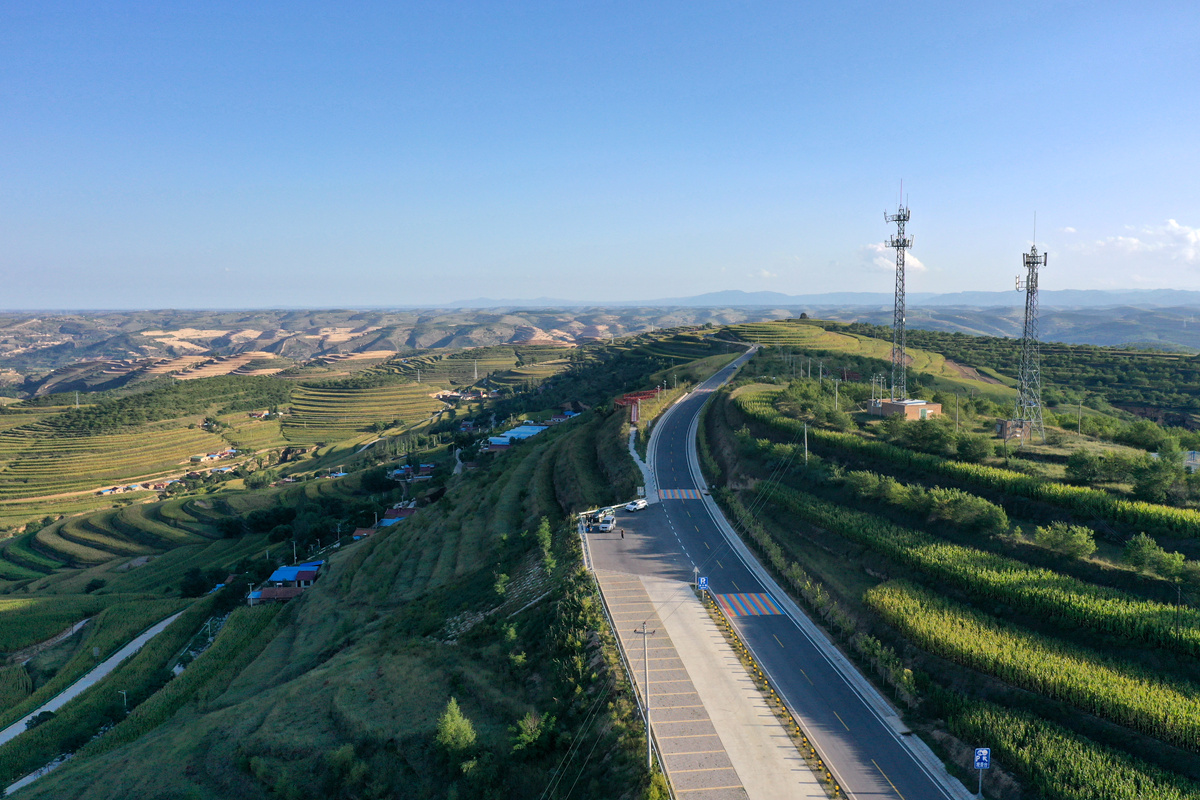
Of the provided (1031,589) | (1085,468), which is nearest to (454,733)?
(1031,589)

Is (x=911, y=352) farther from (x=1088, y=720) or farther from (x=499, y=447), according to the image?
(x=1088, y=720)

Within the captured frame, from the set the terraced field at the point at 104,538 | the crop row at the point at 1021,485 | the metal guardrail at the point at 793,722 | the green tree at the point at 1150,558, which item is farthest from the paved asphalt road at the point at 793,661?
the terraced field at the point at 104,538

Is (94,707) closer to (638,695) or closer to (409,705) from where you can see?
(409,705)

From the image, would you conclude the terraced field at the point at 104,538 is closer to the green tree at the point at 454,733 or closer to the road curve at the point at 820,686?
the road curve at the point at 820,686

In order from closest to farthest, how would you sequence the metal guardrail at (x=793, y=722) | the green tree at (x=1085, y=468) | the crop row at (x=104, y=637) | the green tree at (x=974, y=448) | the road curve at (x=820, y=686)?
the metal guardrail at (x=793, y=722), the road curve at (x=820, y=686), the green tree at (x=1085, y=468), the green tree at (x=974, y=448), the crop row at (x=104, y=637)

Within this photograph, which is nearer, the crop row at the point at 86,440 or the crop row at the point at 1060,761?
the crop row at the point at 1060,761

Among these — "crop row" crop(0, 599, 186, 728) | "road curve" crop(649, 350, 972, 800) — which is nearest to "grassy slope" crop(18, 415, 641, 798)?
"road curve" crop(649, 350, 972, 800)

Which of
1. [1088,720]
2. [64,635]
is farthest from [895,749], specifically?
[64,635]
